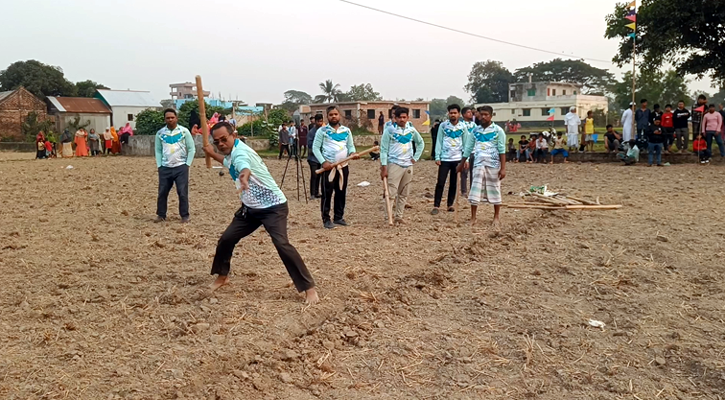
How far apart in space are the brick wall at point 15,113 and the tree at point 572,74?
59.4 metres

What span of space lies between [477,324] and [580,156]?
15.8 m

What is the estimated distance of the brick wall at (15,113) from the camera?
50188mm

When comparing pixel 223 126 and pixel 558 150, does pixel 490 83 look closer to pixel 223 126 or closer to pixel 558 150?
pixel 558 150

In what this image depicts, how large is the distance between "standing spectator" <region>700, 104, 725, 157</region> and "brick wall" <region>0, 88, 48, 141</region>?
50.4m

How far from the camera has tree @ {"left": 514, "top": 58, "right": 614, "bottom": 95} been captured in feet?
272

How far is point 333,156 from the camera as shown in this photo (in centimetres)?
866

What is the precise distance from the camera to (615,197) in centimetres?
1116

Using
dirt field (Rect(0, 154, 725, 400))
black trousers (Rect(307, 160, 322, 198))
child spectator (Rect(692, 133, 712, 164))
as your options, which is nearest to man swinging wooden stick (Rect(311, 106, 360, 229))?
dirt field (Rect(0, 154, 725, 400))

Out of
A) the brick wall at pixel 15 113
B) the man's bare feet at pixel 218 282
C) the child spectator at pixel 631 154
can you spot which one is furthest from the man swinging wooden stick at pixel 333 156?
the brick wall at pixel 15 113

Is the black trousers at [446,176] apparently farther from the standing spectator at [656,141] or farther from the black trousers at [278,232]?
the standing spectator at [656,141]

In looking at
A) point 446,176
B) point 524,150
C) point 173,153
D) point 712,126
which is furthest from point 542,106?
point 173,153

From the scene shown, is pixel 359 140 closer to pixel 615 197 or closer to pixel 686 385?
pixel 615 197

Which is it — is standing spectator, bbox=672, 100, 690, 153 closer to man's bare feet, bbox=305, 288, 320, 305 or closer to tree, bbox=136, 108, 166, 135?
man's bare feet, bbox=305, 288, 320, 305

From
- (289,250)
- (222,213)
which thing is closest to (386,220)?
(222,213)
